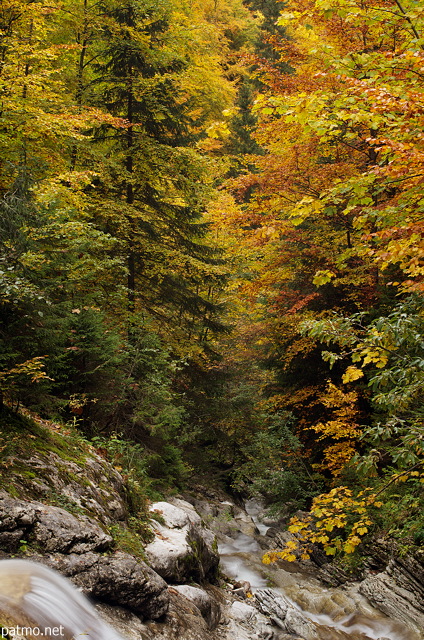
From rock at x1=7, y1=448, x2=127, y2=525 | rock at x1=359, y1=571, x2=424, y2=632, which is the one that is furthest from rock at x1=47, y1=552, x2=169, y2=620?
rock at x1=359, y1=571, x2=424, y2=632

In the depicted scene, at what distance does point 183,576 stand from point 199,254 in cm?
966

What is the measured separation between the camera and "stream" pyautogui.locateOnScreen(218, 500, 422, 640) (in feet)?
24.6

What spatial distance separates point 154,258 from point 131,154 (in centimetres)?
304

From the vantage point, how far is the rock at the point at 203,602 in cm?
596

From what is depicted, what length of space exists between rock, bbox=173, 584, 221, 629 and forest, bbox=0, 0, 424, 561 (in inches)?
68.5

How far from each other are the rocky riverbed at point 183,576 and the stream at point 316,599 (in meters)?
0.02

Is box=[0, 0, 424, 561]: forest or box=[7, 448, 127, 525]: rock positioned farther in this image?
box=[0, 0, 424, 561]: forest

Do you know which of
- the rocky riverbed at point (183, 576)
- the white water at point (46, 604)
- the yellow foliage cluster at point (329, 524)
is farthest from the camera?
the yellow foliage cluster at point (329, 524)

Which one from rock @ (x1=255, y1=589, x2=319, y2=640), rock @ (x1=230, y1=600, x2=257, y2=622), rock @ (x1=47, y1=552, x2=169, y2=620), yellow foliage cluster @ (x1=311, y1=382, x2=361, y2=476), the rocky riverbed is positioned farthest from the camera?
yellow foliage cluster @ (x1=311, y1=382, x2=361, y2=476)

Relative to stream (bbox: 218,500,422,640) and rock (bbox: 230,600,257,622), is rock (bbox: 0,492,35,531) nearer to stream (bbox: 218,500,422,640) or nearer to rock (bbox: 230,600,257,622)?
rock (bbox: 230,600,257,622)

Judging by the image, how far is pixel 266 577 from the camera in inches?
397

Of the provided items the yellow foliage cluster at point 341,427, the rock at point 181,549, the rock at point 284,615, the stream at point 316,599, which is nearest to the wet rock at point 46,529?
the rock at point 181,549

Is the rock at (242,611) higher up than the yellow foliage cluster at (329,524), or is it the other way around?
the yellow foliage cluster at (329,524)

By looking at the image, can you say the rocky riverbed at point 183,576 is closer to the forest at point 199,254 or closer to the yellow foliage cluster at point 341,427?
the forest at point 199,254
